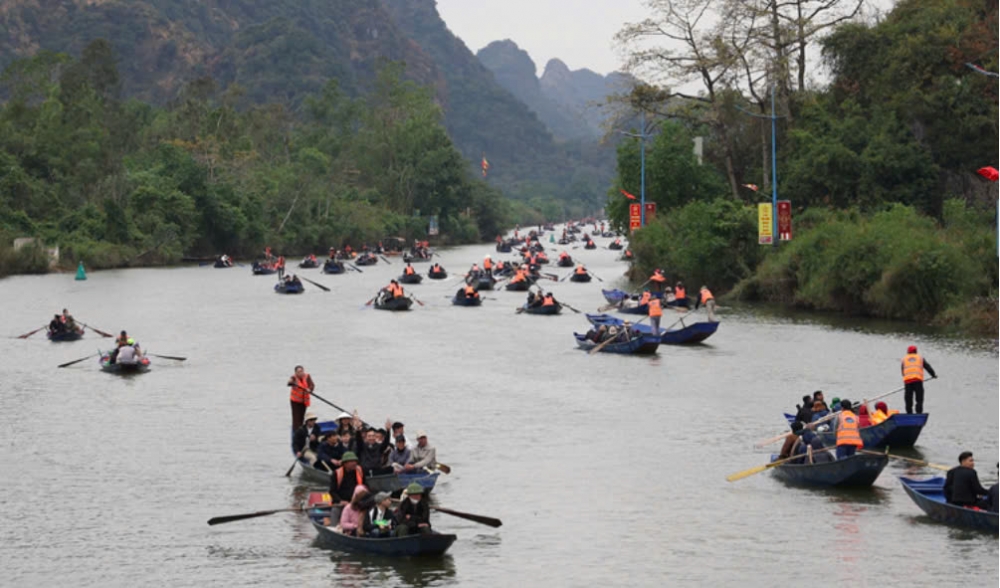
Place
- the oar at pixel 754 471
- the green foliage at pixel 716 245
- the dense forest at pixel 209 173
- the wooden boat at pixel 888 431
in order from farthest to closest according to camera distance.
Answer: the dense forest at pixel 209 173 → the green foliage at pixel 716 245 → the wooden boat at pixel 888 431 → the oar at pixel 754 471

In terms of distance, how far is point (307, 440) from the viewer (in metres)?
29.8

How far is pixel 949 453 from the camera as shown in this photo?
3209 cm

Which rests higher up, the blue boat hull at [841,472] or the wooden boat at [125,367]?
the wooden boat at [125,367]

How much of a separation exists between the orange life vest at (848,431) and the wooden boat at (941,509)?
1909 mm

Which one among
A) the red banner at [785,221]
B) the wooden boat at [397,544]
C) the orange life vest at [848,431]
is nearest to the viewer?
the wooden boat at [397,544]

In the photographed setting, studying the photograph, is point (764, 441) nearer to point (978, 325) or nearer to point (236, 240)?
point (978, 325)

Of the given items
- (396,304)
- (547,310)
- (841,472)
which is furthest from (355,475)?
(396,304)

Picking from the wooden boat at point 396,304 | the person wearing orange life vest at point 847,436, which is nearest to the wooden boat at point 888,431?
the person wearing orange life vest at point 847,436

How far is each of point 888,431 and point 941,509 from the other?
6.26 meters

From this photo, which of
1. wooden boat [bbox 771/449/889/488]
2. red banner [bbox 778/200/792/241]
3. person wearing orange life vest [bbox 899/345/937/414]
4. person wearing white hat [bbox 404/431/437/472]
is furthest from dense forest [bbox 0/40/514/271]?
wooden boat [bbox 771/449/889/488]

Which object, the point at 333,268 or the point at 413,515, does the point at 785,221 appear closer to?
the point at 333,268

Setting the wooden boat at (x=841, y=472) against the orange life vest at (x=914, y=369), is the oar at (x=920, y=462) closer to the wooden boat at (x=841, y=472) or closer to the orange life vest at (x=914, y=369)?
the wooden boat at (x=841, y=472)

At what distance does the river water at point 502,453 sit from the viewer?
78.3 feet

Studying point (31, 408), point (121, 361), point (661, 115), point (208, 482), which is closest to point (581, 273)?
point (661, 115)
